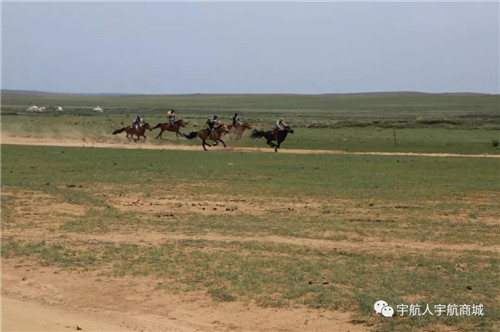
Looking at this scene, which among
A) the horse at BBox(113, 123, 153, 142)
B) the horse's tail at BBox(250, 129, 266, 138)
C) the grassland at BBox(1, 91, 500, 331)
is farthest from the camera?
the horse at BBox(113, 123, 153, 142)

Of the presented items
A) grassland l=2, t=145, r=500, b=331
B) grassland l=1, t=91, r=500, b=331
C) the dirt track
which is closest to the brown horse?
the dirt track

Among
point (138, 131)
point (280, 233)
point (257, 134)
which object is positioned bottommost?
point (280, 233)

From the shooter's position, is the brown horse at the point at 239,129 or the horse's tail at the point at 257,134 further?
the brown horse at the point at 239,129

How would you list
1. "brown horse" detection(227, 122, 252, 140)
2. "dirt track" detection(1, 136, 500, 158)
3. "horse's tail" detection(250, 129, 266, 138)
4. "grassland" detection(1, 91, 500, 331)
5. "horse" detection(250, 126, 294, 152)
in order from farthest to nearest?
"brown horse" detection(227, 122, 252, 140) → "horse's tail" detection(250, 129, 266, 138) → "horse" detection(250, 126, 294, 152) → "dirt track" detection(1, 136, 500, 158) → "grassland" detection(1, 91, 500, 331)

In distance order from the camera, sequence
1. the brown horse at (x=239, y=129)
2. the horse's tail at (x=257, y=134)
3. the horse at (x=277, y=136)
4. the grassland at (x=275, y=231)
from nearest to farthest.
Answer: the grassland at (x=275, y=231), the horse at (x=277, y=136), the horse's tail at (x=257, y=134), the brown horse at (x=239, y=129)

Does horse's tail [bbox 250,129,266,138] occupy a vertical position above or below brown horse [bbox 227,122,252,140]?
below

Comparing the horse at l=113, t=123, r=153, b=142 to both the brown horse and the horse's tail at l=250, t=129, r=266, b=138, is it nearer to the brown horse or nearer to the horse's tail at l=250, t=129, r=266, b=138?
the brown horse

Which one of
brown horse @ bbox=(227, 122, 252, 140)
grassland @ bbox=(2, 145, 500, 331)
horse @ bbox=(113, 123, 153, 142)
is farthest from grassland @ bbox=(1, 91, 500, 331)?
horse @ bbox=(113, 123, 153, 142)

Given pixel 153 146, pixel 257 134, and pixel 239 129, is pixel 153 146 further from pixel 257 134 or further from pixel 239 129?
pixel 257 134

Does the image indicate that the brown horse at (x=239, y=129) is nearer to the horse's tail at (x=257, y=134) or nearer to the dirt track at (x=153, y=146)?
the horse's tail at (x=257, y=134)

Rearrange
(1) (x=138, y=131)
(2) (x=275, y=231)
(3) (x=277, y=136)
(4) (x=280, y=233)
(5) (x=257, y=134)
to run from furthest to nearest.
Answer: (1) (x=138, y=131), (5) (x=257, y=134), (3) (x=277, y=136), (2) (x=275, y=231), (4) (x=280, y=233)

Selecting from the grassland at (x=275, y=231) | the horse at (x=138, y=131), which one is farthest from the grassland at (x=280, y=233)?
the horse at (x=138, y=131)

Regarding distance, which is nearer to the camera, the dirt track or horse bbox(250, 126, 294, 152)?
the dirt track

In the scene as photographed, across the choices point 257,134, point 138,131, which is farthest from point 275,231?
point 138,131
